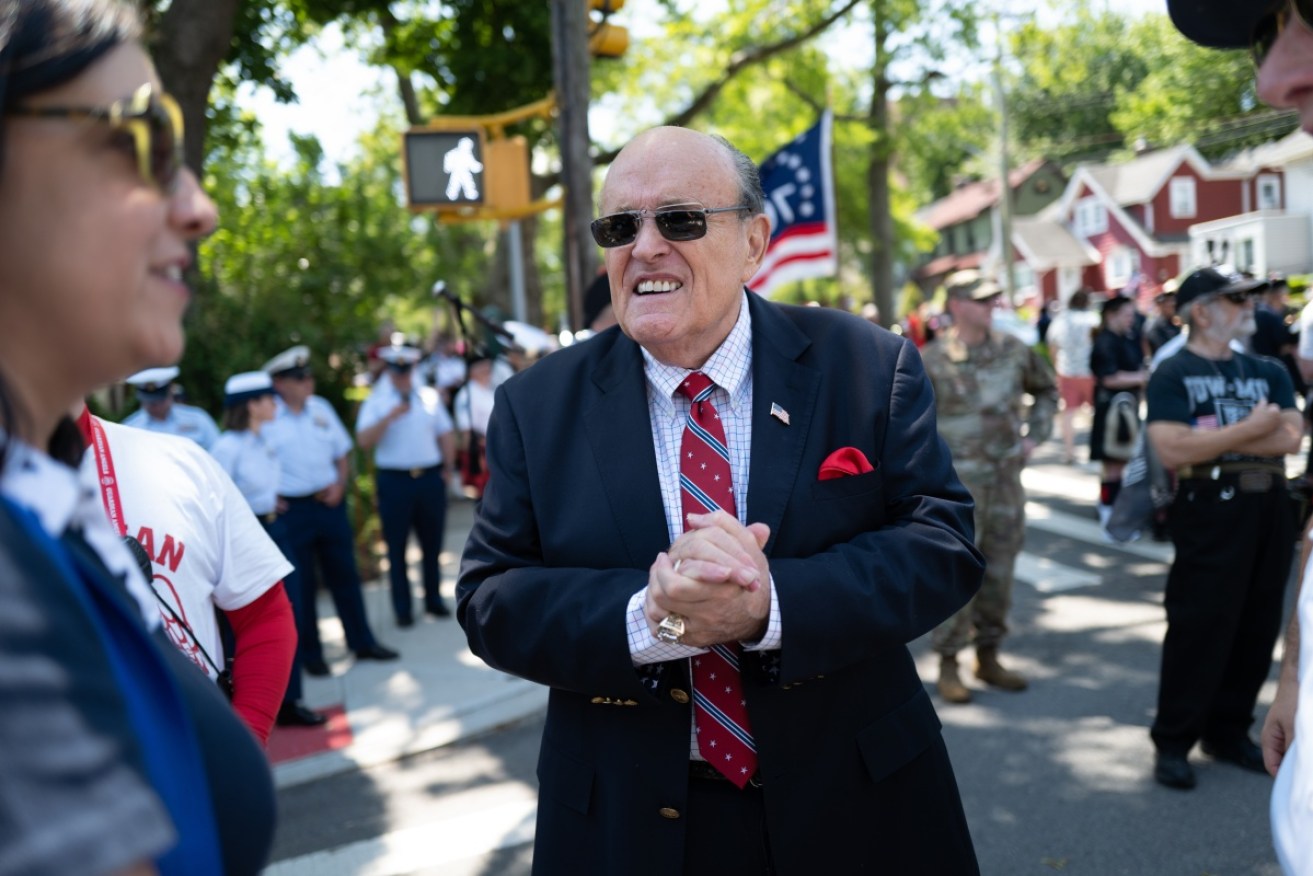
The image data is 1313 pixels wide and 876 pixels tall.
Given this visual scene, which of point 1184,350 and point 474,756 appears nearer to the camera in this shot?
point 1184,350

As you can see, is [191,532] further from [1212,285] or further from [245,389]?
[245,389]

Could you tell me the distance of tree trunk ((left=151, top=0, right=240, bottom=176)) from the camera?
360 inches

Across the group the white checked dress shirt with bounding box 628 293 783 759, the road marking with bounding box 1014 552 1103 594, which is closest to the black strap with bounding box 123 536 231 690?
the white checked dress shirt with bounding box 628 293 783 759

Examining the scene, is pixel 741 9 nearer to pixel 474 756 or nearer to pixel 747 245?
pixel 474 756

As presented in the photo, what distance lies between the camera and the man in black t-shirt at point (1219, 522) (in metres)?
4.70

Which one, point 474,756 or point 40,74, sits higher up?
point 40,74

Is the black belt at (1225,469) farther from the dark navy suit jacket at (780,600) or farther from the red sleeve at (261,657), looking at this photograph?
the red sleeve at (261,657)

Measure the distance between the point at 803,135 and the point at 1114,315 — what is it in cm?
466

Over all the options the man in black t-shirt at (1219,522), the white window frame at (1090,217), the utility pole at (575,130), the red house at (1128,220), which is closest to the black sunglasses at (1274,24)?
the man in black t-shirt at (1219,522)

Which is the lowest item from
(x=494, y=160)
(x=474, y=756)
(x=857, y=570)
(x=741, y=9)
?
(x=474, y=756)

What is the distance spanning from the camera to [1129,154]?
196 feet

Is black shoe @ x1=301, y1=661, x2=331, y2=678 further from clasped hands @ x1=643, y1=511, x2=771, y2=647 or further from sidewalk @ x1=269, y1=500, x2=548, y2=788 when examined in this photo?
clasped hands @ x1=643, y1=511, x2=771, y2=647

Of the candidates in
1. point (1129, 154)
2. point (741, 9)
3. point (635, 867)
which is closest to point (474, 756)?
point (635, 867)

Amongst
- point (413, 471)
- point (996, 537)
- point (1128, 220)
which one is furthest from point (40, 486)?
point (1128, 220)
